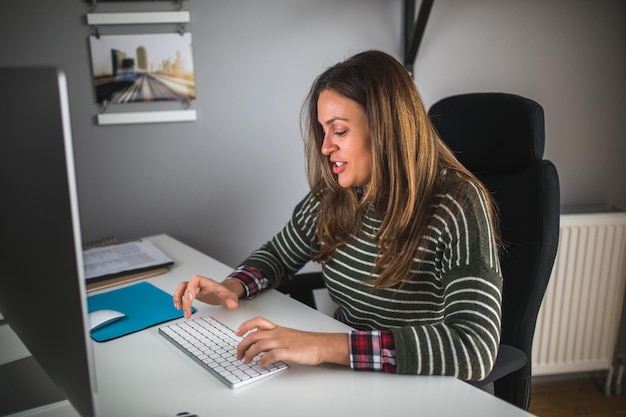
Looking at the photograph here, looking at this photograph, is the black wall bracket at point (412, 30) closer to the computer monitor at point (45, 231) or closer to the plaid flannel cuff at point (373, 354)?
the plaid flannel cuff at point (373, 354)

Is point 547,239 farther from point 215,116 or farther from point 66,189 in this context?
point 215,116

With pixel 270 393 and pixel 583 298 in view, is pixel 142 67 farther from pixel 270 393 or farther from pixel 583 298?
pixel 583 298

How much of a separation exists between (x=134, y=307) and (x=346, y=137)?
60 cm

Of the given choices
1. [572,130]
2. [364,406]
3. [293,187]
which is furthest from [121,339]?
[572,130]

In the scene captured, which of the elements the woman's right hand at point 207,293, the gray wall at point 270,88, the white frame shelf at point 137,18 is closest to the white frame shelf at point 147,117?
the gray wall at point 270,88

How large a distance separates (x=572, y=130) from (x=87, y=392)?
1984 millimetres

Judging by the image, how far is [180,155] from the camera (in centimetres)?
190

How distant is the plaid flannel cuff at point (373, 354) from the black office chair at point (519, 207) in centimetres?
33

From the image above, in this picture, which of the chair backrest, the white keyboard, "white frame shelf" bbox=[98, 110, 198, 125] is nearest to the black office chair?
the chair backrest

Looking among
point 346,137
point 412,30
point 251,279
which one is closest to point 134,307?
point 251,279

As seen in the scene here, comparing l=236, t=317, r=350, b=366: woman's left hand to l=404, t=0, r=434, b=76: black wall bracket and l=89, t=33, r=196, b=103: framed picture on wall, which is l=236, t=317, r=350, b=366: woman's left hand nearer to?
l=89, t=33, r=196, b=103: framed picture on wall

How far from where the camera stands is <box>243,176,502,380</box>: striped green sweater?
94 centimetres

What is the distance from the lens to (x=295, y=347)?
0.94m

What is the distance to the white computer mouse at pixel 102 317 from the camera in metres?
1.16
